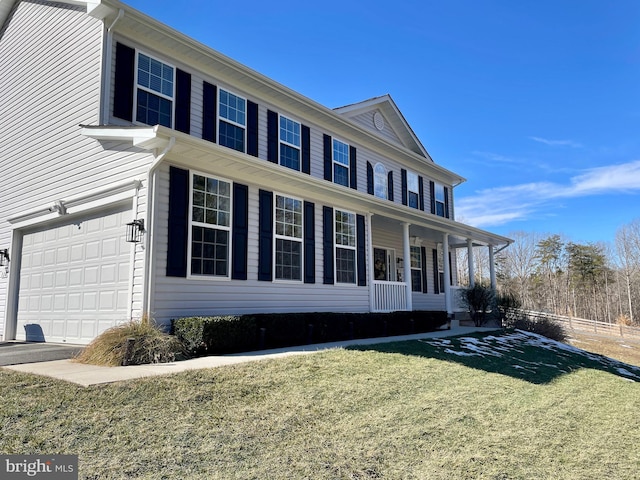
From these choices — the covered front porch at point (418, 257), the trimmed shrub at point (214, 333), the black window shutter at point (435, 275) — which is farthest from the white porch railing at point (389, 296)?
the trimmed shrub at point (214, 333)

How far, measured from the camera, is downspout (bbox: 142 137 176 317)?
699 cm

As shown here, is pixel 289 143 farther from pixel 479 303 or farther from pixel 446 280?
pixel 479 303

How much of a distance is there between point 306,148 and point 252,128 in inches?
78.1

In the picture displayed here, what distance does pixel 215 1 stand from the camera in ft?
34.1

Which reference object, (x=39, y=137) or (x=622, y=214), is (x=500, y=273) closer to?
(x=622, y=214)

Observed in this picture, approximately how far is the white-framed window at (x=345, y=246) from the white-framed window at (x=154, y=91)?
4.55 meters

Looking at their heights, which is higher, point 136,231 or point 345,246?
point 345,246

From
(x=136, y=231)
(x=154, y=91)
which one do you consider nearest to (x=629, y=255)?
(x=154, y=91)

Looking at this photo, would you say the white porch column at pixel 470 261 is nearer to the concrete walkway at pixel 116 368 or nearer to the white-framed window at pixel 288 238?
the white-framed window at pixel 288 238

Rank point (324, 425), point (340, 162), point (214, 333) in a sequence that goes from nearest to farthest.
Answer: point (324, 425) < point (214, 333) < point (340, 162)

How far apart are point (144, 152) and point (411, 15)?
9190 mm

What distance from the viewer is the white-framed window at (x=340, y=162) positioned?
1345 cm

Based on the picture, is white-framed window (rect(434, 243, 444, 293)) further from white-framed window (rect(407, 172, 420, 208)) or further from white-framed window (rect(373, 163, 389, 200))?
white-framed window (rect(373, 163, 389, 200))

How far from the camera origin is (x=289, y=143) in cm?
1197
